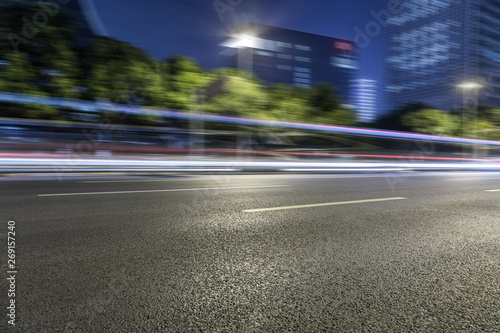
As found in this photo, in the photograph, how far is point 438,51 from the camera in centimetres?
4878

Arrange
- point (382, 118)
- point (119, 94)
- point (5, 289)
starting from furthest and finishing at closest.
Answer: point (382, 118), point (119, 94), point (5, 289)

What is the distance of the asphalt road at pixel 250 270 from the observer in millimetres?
1970

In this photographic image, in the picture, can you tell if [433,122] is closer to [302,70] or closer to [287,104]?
[287,104]

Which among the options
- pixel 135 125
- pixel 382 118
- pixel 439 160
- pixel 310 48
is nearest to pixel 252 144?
pixel 135 125

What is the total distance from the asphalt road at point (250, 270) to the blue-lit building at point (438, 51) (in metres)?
36.5

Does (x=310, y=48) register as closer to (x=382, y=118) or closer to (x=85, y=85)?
(x=382, y=118)

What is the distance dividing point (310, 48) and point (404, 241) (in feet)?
466

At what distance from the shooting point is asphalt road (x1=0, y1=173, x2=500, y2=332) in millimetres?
1970

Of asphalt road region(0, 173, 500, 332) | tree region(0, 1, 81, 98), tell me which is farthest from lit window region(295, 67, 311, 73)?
asphalt road region(0, 173, 500, 332)

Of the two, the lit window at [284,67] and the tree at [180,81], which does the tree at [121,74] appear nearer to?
the tree at [180,81]

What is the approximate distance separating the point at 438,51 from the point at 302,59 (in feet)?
287

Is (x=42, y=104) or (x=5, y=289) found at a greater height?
(x=42, y=104)

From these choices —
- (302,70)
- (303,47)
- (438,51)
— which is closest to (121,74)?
(438,51)

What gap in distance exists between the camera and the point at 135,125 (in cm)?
1772
